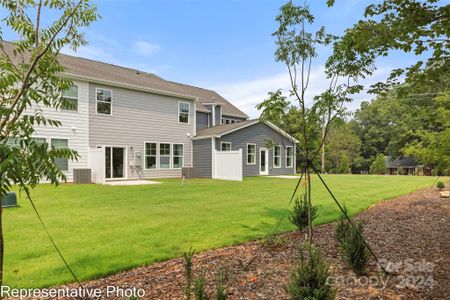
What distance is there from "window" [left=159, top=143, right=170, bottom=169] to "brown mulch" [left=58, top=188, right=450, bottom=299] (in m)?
13.0

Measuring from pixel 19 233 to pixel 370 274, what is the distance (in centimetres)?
566

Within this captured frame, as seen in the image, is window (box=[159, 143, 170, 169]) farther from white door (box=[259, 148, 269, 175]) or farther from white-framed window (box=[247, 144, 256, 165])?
white door (box=[259, 148, 269, 175])

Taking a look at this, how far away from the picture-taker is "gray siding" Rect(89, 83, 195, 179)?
1502 centimetres

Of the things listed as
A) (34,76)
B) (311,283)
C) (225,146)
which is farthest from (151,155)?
(311,283)

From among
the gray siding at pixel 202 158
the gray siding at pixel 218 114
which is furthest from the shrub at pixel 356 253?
the gray siding at pixel 218 114

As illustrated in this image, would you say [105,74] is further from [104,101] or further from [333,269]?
[333,269]

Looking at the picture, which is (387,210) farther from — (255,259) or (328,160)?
(328,160)

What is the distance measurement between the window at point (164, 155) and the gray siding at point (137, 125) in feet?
0.82

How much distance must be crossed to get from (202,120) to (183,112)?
316 centimetres

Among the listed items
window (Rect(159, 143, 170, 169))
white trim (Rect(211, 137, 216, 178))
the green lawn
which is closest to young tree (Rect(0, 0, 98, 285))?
the green lawn

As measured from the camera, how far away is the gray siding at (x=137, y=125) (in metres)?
15.0

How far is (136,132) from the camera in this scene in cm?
1639

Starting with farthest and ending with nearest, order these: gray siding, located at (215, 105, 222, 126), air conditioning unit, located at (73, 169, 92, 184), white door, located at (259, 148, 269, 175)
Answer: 1. gray siding, located at (215, 105, 222, 126)
2. white door, located at (259, 148, 269, 175)
3. air conditioning unit, located at (73, 169, 92, 184)

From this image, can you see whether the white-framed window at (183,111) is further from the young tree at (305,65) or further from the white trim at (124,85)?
the young tree at (305,65)
